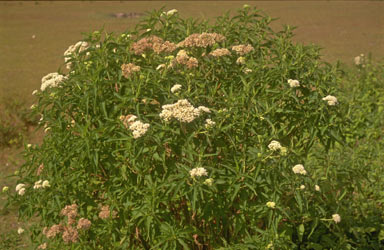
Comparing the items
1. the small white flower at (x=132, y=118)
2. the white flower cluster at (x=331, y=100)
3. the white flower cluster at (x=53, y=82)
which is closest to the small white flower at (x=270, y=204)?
the white flower cluster at (x=331, y=100)

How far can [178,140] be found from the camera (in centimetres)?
273

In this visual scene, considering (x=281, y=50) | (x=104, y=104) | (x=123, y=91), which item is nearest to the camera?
(x=104, y=104)

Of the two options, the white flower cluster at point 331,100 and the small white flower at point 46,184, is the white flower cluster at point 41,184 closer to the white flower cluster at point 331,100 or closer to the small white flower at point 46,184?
the small white flower at point 46,184

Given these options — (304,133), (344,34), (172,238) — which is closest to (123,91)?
(172,238)

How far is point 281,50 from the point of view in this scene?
335 cm

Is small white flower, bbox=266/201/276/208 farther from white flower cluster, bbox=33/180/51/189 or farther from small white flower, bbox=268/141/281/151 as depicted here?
white flower cluster, bbox=33/180/51/189

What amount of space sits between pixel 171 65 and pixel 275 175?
979 millimetres

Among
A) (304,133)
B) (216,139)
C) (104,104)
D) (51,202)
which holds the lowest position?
(51,202)

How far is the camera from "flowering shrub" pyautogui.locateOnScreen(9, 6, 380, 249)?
2678 mm

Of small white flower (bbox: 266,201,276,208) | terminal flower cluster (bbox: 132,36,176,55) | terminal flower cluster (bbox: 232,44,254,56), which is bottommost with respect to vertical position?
small white flower (bbox: 266,201,276,208)

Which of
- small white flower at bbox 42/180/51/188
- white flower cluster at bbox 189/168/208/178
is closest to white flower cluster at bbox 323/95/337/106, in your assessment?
white flower cluster at bbox 189/168/208/178

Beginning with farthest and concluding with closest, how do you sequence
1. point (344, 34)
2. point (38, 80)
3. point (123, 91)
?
point (344, 34) → point (38, 80) → point (123, 91)

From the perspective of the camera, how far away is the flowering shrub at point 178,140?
8.79 ft

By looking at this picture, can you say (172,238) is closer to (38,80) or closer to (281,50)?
(281,50)
